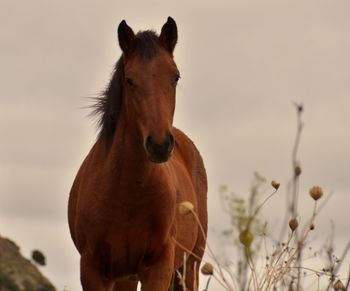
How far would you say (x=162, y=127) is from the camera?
875cm

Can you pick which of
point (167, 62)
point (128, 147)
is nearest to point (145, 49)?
point (167, 62)

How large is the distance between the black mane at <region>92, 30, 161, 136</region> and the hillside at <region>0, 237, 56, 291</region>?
245ft

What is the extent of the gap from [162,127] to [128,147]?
129 centimetres

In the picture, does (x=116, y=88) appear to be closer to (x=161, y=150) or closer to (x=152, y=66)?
(x=152, y=66)

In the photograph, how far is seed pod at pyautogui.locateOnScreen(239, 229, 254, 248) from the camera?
15.8 ft

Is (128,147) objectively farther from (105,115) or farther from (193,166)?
(193,166)

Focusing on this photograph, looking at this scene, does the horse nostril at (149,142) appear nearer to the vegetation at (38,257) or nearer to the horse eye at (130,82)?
the horse eye at (130,82)

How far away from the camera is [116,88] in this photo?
9.92 metres

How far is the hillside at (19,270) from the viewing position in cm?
8675

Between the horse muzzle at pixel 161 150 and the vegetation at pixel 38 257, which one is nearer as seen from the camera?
the horse muzzle at pixel 161 150

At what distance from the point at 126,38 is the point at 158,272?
215 centimetres

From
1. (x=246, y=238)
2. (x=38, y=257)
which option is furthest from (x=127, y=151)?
(x=38, y=257)

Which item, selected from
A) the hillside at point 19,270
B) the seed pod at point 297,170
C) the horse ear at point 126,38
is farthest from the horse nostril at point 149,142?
the hillside at point 19,270

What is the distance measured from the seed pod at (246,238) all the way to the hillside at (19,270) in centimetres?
8012
